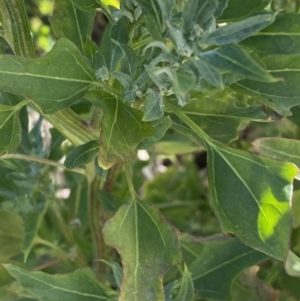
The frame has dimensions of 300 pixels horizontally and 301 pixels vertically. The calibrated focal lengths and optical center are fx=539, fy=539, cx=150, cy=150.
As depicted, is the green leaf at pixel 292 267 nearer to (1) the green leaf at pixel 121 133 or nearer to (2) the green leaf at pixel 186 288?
(2) the green leaf at pixel 186 288

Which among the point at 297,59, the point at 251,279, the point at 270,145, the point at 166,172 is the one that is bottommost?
the point at 166,172

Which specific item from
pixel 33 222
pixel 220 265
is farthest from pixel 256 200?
pixel 33 222

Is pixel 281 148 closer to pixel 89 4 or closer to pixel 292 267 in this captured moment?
pixel 292 267

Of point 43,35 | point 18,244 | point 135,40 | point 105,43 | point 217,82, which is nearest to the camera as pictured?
point 217,82

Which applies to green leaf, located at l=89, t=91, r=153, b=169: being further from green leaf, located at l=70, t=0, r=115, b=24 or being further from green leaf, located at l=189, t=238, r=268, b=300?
green leaf, located at l=189, t=238, r=268, b=300

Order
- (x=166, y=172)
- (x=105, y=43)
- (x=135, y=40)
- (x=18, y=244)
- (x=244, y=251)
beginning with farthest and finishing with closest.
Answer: (x=166, y=172), (x=105, y=43), (x=18, y=244), (x=244, y=251), (x=135, y=40)

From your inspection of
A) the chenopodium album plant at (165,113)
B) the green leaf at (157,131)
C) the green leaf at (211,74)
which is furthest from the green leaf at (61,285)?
the green leaf at (211,74)

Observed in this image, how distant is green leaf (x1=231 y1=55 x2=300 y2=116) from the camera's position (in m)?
0.57

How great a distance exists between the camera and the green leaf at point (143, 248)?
1.84 feet

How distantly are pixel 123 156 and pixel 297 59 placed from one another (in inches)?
8.6

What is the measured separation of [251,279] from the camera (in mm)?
761

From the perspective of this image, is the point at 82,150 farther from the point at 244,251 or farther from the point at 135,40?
the point at 244,251

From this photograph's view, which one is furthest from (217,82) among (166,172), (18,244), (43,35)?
(43,35)

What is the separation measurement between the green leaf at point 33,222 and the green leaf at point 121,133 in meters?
0.27
